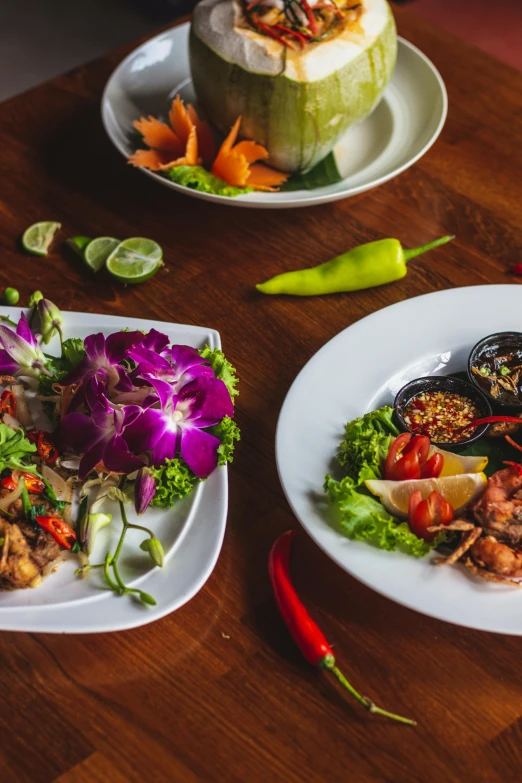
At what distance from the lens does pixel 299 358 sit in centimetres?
213

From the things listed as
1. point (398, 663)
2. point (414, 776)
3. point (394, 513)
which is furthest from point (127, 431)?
point (414, 776)

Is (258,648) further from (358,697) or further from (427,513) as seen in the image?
(427,513)

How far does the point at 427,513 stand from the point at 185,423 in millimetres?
524

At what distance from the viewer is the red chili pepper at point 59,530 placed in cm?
164

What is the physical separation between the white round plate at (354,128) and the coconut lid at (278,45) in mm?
323

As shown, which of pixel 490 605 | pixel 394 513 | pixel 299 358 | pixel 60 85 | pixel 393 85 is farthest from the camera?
pixel 60 85

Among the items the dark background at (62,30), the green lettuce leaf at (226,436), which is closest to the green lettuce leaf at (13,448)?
the green lettuce leaf at (226,436)

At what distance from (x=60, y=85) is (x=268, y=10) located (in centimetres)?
97

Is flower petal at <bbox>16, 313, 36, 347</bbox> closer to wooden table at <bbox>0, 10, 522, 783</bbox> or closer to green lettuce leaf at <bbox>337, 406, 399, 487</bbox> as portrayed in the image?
wooden table at <bbox>0, 10, 522, 783</bbox>

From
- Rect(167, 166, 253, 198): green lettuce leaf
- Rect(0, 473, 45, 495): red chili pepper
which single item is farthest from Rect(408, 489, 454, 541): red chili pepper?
Rect(167, 166, 253, 198): green lettuce leaf

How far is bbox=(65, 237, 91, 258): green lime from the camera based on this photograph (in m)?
2.39

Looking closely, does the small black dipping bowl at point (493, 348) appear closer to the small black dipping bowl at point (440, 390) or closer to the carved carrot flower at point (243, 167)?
the small black dipping bowl at point (440, 390)

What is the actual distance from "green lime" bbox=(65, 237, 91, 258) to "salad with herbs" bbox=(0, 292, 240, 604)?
549 mm

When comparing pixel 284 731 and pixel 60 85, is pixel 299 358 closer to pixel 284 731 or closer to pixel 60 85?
pixel 284 731
